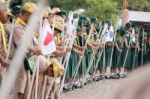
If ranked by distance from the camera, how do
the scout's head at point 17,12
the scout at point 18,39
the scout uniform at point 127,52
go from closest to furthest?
1. the scout at point 18,39
2. the scout's head at point 17,12
3. the scout uniform at point 127,52

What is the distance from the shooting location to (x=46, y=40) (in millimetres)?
6508

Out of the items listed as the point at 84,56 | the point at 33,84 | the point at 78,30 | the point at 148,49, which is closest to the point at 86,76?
the point at 84,56

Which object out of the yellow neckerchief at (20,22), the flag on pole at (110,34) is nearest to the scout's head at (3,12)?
the yellow neckerchief at (20,22)

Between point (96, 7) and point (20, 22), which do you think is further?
point (96, 7)

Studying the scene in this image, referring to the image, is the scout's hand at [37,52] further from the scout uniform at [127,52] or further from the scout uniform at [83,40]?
the scout uniform at [127,52]

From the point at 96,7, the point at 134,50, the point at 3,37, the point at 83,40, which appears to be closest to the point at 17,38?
the point at 3,37

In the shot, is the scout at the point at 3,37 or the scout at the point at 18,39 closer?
the scout at the point at 3,37

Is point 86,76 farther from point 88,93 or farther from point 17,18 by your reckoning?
point 17,18

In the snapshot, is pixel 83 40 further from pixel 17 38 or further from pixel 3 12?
pixel 3 12

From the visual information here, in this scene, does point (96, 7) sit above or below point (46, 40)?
below

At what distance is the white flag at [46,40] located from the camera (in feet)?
20.9

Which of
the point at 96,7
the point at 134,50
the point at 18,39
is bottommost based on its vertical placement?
the point at 134,50

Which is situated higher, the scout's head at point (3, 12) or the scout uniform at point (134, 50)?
the scout's head at point (3, 12)

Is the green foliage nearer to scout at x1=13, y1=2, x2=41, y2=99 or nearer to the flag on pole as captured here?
the flag on pole
